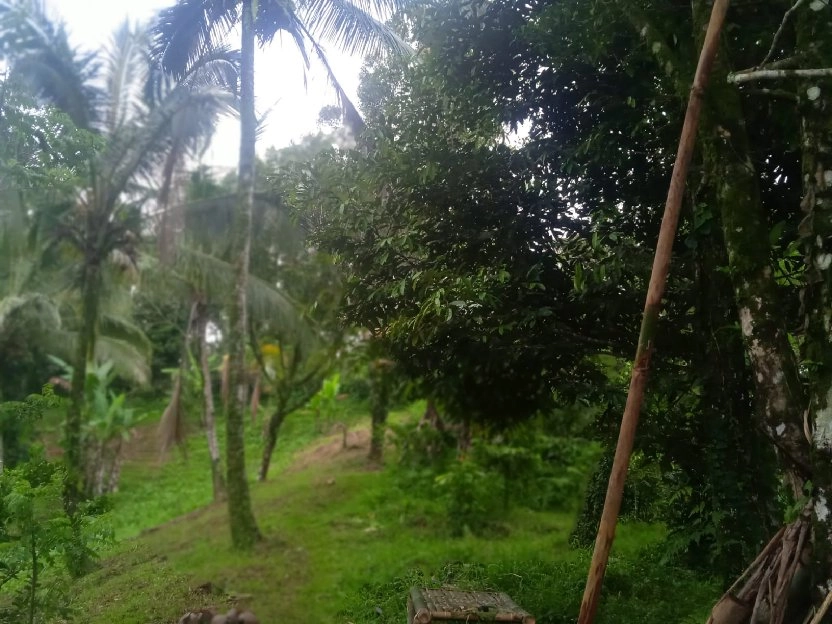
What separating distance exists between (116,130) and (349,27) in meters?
3.43

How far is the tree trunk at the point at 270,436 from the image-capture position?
11.1 m

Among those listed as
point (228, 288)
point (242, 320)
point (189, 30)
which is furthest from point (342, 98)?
point (228, 288)

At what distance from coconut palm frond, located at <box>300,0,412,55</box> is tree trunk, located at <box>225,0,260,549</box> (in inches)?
25.7

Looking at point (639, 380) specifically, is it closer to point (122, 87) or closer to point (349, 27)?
point (349, 27)

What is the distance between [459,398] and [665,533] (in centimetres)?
214

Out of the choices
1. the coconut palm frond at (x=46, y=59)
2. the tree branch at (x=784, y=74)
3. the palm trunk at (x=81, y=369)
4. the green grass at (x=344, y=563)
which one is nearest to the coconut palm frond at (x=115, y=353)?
the palm trunk at (x=81, y=369)

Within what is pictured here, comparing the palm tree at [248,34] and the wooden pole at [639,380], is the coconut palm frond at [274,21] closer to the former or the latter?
the palm tree at [248,34]

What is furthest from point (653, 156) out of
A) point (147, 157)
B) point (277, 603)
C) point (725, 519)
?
point (147, 157)

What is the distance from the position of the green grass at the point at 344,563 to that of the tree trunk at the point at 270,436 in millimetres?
1694

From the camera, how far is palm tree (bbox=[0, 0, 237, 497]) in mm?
7488

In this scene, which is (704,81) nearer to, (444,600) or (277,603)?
(444,600)

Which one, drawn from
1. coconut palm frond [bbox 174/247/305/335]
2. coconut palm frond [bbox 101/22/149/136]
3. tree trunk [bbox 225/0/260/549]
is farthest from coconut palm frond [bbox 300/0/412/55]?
coconut palm frond [bbox 174/247/305/335]

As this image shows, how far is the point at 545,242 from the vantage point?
5.29 metres

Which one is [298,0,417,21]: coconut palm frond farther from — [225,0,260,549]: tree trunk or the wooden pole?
the wooden pole
